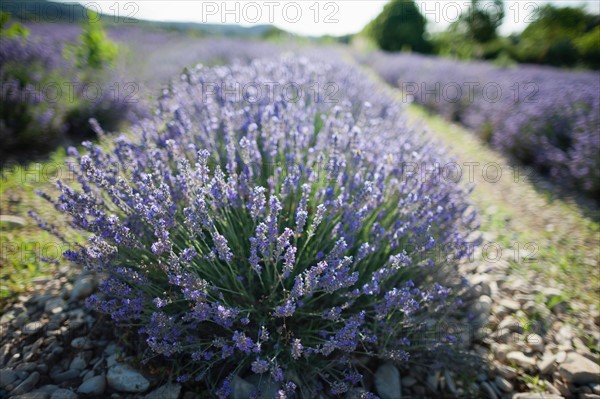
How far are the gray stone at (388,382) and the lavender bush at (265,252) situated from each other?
85 millimetres

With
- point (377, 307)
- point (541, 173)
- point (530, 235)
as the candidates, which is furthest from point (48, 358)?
point (541, 173)

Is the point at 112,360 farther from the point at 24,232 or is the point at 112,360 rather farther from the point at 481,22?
the point at 481,22

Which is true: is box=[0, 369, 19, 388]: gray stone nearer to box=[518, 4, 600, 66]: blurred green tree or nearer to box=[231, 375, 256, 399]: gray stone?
box=[231, 375, 256, 399]: gray stone

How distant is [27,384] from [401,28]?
31921 millimetres

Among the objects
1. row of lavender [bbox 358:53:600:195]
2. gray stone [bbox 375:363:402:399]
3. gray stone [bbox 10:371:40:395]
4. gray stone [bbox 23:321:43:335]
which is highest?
row of lavender [bbox 358:53:600:195]

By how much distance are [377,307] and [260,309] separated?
1.67 feet

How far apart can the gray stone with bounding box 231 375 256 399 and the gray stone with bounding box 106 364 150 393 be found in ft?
1.22

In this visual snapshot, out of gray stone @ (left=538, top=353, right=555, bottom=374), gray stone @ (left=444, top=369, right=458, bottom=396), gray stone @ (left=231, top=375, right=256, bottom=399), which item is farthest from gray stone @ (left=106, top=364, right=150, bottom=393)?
gray stone @ (left=538, top=353, right=555, bottom=374)

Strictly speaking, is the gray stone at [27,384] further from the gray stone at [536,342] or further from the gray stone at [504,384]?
the gray stone at [536,342]

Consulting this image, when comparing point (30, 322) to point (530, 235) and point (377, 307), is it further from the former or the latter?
point (530, 235)

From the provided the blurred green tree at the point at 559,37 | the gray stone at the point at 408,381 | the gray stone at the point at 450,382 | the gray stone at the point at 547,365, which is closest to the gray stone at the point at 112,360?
the gray stone at the point at 408,381

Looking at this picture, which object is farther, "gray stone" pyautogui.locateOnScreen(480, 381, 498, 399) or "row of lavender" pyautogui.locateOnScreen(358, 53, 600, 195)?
"row of lavender" pyautogui.locateOnScreen(358, 53, 600, 195)

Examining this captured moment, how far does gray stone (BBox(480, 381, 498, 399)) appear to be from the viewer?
1807 millimetres

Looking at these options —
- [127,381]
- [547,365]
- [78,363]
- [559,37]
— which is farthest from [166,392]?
[559,37]
